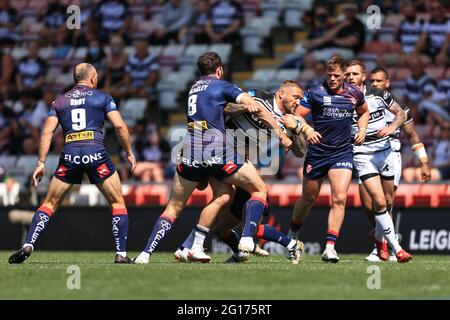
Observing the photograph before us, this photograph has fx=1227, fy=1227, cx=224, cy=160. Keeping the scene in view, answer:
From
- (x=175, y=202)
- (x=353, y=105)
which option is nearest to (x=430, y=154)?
(x=353, y=105)

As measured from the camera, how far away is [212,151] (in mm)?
14336

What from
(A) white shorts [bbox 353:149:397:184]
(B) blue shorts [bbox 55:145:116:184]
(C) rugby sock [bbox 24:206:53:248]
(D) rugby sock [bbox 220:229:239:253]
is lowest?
(D) rugby sock [bbox 220:229:239:253]

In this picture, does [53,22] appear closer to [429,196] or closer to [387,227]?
[429,196]

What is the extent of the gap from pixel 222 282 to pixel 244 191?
334 centimetres

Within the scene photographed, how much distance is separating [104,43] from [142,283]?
17261mm

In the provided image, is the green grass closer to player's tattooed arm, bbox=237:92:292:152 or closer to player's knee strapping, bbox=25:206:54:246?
player's knee strapping, bbox=25:206:54:246

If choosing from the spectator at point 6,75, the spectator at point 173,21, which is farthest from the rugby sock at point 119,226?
the spectator at point 6,75

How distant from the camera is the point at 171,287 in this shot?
38.3 ft

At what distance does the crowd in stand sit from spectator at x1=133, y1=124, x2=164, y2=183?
0.07 ft

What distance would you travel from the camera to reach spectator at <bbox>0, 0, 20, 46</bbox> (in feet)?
99.6

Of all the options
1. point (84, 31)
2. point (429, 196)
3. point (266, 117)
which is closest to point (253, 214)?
point (266, 117)

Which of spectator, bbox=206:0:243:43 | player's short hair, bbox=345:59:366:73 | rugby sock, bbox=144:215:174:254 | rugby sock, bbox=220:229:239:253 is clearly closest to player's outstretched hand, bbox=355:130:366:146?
player's short hair, bbox=345:59:366:73

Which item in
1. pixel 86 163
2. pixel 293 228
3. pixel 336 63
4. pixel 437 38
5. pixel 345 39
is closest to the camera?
pixel 86 163

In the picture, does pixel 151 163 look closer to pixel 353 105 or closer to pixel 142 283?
pixel 353 105
